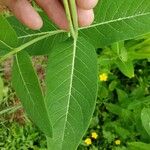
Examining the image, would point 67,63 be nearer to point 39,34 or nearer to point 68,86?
point 68,86

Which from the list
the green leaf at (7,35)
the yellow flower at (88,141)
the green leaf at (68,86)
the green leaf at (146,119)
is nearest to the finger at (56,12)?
the green leaf at (68,86)

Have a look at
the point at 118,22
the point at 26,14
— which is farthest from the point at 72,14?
the point at 26,14

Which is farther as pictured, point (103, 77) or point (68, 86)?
point (103, 77)

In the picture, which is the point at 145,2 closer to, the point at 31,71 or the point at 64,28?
the point at 64,28

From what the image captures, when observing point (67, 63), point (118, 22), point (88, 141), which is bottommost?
point (88, 141)

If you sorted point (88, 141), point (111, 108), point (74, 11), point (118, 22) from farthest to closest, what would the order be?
point (88, 141)
point (111, 108)
point (118, 22)
point (74, 11)

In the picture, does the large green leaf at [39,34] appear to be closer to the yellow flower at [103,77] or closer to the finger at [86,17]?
the finger at [86,17]
